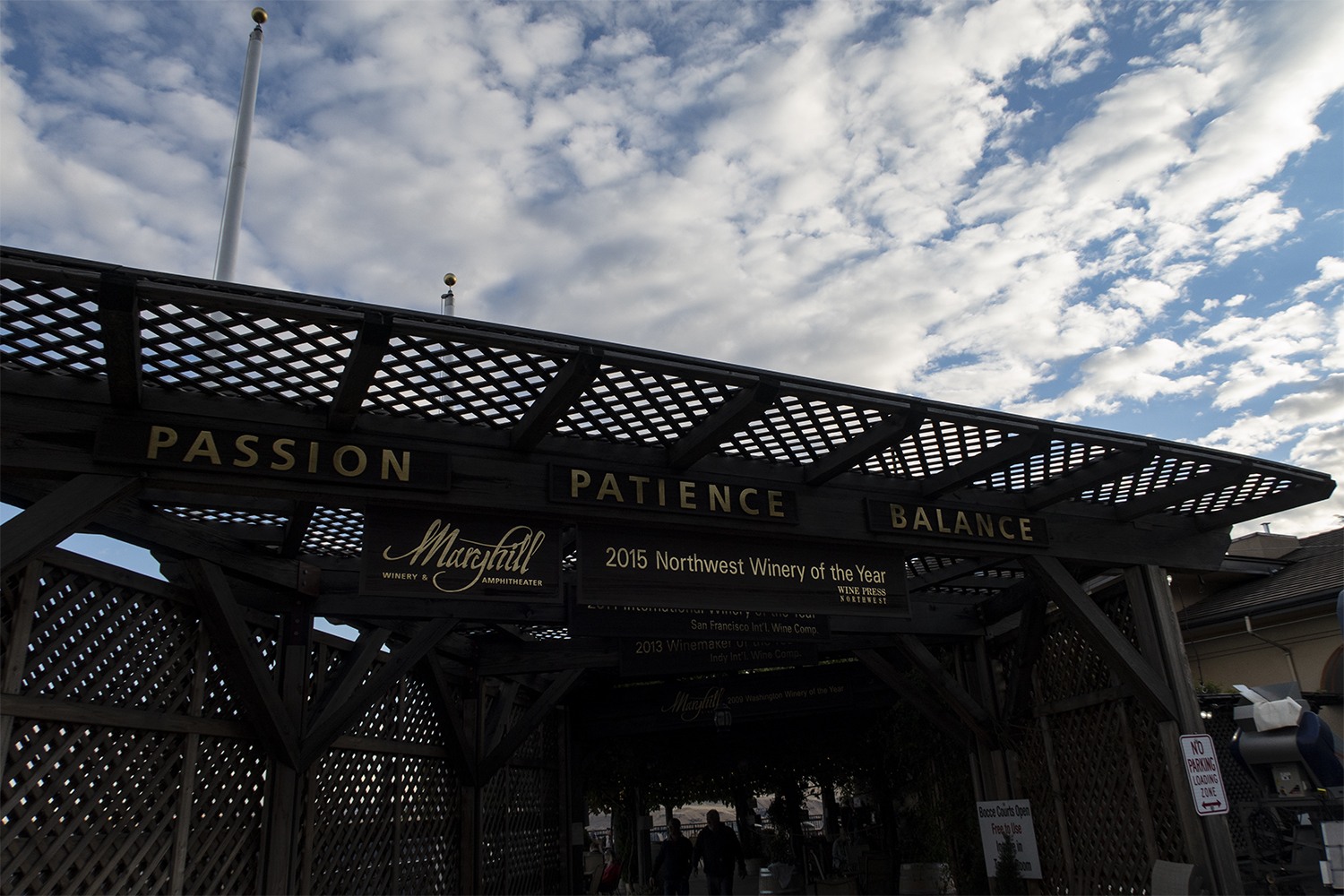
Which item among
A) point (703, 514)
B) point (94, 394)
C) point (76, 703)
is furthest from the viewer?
point (703, 514)

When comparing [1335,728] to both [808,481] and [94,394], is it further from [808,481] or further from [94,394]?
[94,394]

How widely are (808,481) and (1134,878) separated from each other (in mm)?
4951

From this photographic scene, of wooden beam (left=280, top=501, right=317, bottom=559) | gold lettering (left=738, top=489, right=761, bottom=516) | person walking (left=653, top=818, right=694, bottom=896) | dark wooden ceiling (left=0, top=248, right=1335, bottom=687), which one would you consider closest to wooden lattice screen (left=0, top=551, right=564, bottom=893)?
dark wooden ceiling (left=0, top=248, right=1335, bottom=687)

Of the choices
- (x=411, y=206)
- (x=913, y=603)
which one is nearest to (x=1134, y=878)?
(x=913, y=603)

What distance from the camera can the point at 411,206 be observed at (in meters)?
6.63

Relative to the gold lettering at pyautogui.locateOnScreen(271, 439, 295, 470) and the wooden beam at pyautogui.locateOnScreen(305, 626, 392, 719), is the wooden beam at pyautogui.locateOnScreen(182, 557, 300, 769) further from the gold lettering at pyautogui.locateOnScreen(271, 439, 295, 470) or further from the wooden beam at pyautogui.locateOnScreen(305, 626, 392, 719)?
the gold lettering at pyautogui.locateOnScreen(271, 439, 295, 470)

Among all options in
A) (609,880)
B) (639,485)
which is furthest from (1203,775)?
(609,880)

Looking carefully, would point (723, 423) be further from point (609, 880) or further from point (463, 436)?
point (609, 880)

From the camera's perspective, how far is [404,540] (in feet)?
17.6

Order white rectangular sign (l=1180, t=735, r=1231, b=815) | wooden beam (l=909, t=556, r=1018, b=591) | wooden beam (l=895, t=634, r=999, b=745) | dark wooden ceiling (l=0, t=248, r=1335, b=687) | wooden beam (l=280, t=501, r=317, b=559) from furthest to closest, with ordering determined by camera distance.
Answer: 1. wooden beam (l=895, t=634, r=999, b=745)
2. wooden beam (l=909, t=556, r=1018, b=591)
3. white rectangular sign (l=1180, t=735, r=1231, b=815)
4. wooden beam (l=280, t=501, r=317, b=559)
5. dark wooden ceiling (l=0, t=248, r=1335, b=687)

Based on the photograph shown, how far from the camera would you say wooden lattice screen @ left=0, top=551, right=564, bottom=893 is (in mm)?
5551

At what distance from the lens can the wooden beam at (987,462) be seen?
6452 mm

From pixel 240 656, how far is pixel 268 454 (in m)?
2.45

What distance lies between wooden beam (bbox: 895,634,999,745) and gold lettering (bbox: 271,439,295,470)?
22.0ft
